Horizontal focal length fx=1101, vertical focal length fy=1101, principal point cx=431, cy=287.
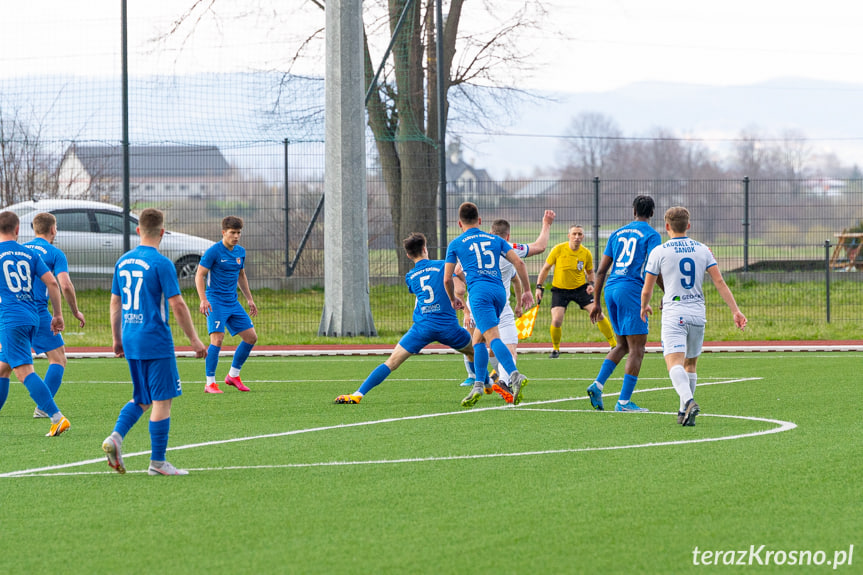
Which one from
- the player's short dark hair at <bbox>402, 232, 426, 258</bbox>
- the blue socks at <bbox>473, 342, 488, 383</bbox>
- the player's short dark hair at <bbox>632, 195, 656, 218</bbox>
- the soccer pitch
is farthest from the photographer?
the blue socks at <bbox>473, 342, 488, 383</bbox>

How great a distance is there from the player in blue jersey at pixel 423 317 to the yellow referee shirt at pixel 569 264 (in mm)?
6089

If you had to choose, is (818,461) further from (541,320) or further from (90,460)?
(541,320)

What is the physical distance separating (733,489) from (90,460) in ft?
14.8

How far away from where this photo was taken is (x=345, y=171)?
1909 cm

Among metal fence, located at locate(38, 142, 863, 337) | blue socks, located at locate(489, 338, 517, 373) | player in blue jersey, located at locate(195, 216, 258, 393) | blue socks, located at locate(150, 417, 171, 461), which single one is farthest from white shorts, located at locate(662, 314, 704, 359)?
metal fence, located at locate(38, 142, 863, 337)

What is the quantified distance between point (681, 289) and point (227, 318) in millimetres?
5740

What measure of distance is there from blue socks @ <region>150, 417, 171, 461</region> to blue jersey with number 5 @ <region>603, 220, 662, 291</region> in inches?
180

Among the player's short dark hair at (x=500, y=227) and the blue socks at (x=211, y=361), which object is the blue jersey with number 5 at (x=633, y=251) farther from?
the blue socks at (x=211, y=361)

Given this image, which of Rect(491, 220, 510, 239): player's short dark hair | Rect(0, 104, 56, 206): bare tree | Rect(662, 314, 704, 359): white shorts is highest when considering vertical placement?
Rect(0, 104, 56, 206): bare tree

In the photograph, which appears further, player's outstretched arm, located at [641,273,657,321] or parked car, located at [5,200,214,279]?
parked car, located at [5,200,214,279]

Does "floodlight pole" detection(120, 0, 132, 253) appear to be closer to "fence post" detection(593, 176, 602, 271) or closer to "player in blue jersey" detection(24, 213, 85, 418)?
"fence post" detection(593, 176, 602, 271)

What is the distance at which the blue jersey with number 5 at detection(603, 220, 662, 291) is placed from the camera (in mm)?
10156

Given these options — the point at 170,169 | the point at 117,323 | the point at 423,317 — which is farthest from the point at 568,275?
the point at 117,323

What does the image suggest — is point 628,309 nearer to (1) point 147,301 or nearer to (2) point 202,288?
(1) point 147,301
